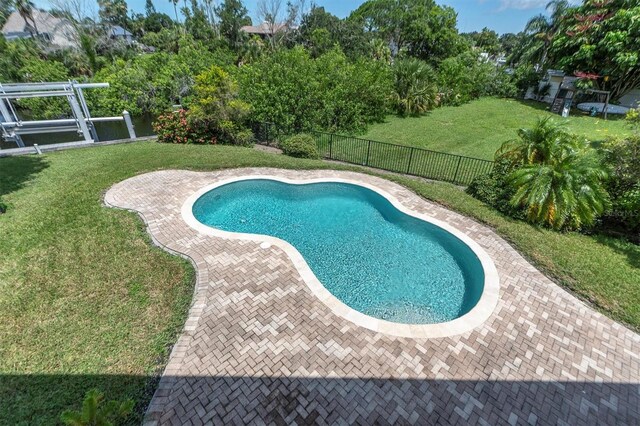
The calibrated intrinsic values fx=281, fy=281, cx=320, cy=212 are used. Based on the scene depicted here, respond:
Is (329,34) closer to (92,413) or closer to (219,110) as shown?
(219,110)

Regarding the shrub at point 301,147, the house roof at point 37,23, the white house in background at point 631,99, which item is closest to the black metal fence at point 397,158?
the shrub at point 301,147

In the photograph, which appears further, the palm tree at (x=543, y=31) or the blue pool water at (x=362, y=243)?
the palm tree at (x=543, y=31)

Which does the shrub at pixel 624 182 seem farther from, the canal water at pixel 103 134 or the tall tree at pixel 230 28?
the tall tree at pixel 230 28

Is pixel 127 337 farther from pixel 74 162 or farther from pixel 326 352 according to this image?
pixel 74 162


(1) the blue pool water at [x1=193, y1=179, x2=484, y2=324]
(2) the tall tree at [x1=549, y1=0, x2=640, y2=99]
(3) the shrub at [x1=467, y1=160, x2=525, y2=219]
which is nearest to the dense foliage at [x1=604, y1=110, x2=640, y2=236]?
(3) the shrub at [x1=467, y1=160, x2=525, y2=219]

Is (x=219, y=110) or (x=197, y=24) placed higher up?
(x=197, y=24)

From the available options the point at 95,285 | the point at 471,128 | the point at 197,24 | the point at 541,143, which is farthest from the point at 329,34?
the point at 95,285

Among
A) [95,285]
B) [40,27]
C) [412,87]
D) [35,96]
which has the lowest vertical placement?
[95,285]
